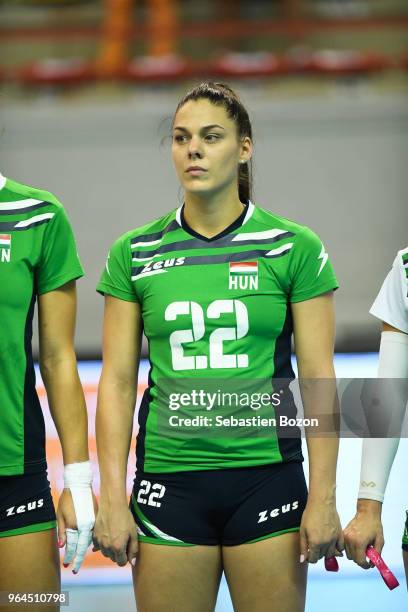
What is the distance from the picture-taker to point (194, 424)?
2471 mm

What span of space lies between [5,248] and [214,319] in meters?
0.53

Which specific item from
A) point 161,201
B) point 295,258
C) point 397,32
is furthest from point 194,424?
point 397,32

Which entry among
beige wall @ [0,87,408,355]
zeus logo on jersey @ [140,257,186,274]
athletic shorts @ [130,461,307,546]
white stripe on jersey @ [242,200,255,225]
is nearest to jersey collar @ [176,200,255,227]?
white stripe on jersey @ [242,200,255,225]

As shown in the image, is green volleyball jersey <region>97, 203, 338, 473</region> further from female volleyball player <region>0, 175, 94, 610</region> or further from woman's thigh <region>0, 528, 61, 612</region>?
woman's thigh <region>0, 528, 61, 612</region>

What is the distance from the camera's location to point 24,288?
8.08 feet

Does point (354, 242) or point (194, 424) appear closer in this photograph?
point (194, 424)

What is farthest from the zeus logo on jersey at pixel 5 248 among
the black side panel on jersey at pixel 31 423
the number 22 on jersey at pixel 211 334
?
the number 22 on jersey at pixel 211 334

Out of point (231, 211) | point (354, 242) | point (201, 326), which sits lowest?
point (354, 242)

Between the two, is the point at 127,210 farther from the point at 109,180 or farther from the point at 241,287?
the point at 241,287

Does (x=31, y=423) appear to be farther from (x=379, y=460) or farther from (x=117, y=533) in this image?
(x=379, y=460)

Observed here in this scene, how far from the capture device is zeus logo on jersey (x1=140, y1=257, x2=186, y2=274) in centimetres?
255

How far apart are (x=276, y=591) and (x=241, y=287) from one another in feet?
2.38

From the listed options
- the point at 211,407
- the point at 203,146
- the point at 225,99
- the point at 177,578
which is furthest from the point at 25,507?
the point at 225,99

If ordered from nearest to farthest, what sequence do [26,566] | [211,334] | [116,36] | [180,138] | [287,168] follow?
[26,566]
[211,334]
[180,138]
[287,168]
[116,36]
